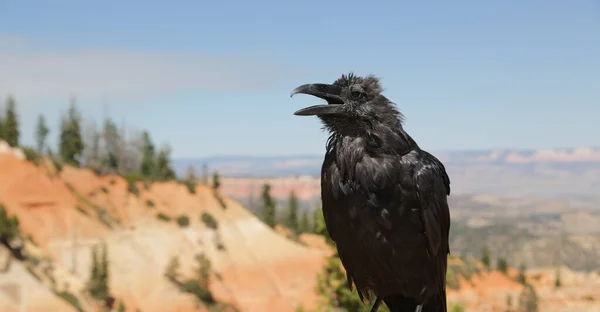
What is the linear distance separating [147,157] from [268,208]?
1997 cm

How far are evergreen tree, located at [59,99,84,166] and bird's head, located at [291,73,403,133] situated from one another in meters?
74.7

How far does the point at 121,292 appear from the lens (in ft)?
176

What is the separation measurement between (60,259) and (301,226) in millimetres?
52941

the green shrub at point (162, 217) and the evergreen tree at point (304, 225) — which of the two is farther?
the evergreen tree at point (304, 225)

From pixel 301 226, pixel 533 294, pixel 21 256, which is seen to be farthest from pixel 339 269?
pixel 301 226

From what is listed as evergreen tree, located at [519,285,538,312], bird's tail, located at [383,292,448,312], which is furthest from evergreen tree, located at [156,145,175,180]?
bird's tail, located at [383,292,448,312]

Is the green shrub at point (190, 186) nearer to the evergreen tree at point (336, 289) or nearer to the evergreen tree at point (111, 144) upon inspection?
the evergreen tree at point (111, 144)

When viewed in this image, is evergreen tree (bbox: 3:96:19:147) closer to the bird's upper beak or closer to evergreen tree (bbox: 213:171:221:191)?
evergreen tree (bbox: 213:171:221:191)

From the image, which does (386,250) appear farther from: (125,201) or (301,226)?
(301,226)

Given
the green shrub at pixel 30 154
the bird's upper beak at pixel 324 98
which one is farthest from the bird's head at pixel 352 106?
the green shrub at pixel 30 154

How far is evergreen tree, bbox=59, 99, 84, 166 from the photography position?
246 feet

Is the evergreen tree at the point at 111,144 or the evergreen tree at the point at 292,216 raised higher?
the evergreen tree at the point at 111,144

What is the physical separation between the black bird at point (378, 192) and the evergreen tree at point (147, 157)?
7613 centimetres

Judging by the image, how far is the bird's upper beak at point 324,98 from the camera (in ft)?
14.0
